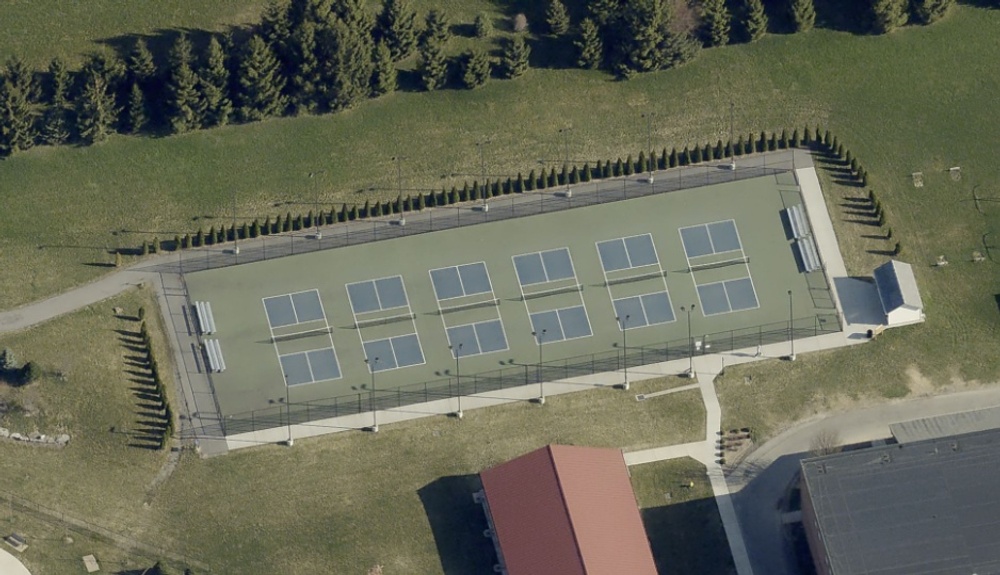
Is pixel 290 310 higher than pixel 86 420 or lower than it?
higher

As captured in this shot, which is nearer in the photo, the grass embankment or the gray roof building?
the gray roof building

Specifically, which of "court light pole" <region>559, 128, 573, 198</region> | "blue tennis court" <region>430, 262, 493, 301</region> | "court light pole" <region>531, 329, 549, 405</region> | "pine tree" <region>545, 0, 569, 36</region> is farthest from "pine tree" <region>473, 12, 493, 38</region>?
"court light pole" <region>531, 329, 549, 405</region>

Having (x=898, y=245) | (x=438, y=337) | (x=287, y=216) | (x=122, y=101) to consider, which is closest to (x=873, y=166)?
(x=898, y=245)

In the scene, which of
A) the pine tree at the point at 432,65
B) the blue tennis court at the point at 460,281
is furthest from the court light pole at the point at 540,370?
the pine tree at the point at 432,65

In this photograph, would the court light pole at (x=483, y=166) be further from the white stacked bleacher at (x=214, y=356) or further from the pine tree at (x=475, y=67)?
the white stacked bleacher at (x=214, y=356)

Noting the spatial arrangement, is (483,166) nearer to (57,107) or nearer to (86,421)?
(57,107)

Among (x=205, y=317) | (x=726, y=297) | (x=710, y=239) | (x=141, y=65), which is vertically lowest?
(x=726, y=297)

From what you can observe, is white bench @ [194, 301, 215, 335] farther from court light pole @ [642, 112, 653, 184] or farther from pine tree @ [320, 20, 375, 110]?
court light pole @ [642, 112, 653, 184]

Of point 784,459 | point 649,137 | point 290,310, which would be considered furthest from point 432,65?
point 784,459
